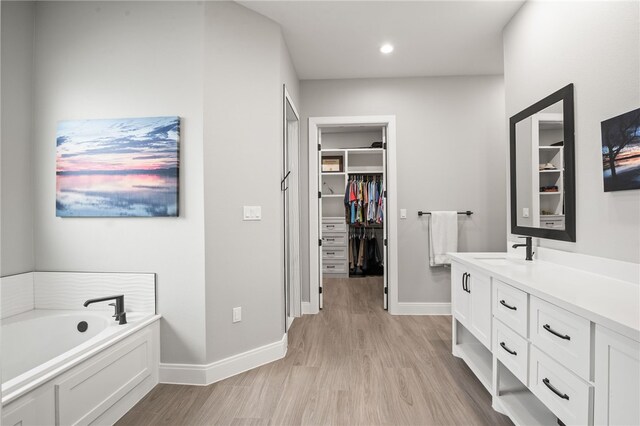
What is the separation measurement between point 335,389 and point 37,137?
2725 mm

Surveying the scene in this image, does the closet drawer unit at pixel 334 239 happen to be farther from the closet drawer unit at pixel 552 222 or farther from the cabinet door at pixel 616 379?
the cabinet door at pixel 616 379

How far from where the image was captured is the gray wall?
3.53 m

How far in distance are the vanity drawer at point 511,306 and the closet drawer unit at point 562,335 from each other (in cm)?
5

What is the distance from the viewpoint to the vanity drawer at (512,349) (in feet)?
5.25

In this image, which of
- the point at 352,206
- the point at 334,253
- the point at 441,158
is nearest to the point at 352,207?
the point at 352,206

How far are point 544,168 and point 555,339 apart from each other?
4.03 ft

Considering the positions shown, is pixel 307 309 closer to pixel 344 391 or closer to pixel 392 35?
pixel 344 391

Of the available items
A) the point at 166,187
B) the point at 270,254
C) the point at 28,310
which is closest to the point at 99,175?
the point at 166,187

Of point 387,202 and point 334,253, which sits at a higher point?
point 387,202

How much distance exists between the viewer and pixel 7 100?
2162mm

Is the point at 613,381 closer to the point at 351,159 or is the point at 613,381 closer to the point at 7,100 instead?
the point at 7,100

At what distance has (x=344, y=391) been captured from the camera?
2107mm

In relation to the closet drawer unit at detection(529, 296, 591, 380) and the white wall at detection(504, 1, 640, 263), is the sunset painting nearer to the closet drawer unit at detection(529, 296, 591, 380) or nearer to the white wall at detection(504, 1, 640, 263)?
the closet drawer unit at detection(529, 296, 591, 380)

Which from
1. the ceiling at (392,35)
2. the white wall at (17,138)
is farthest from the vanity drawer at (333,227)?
the white wall at (17,138)
